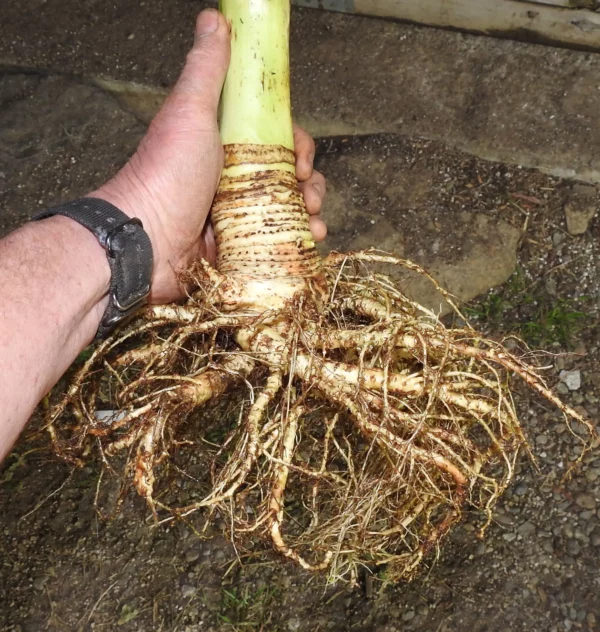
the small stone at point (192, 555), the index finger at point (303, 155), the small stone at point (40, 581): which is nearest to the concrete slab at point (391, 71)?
the index finger at point (303, 155)

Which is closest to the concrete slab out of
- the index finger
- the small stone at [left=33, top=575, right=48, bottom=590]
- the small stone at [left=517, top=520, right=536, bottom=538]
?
the index finger

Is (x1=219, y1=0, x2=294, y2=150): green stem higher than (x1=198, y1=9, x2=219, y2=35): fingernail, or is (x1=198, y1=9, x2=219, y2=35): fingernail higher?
(x1=198, y1=9, x2=219, y2=35): fingernail

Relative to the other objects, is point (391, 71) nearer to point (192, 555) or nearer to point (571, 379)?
point (571, 379)

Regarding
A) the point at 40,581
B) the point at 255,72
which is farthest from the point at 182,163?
the point at 40,581

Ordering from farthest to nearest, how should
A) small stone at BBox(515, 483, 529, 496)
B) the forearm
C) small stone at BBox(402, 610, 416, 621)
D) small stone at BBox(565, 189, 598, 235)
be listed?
small stone at BBox(565, 189, 598, 235) → small stone at BBox(515, 483, 529, 496) → small stone at BBox(402, 610, 416, 621) → the forearm

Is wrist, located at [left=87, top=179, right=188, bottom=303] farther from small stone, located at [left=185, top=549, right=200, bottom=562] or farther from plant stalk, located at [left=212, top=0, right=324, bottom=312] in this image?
small stone, located at [left=185, top=549, right=200, bottom=562]

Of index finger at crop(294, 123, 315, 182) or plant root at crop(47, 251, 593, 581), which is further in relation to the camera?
index finger at crop(294, 123, 315, 182)

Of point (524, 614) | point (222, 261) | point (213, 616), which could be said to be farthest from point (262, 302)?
point (524, 614)
